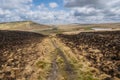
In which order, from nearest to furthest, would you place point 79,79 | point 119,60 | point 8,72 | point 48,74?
point 79,79, point 48,74, point 8,72, point 119,60

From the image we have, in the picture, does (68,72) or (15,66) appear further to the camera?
(15,66)

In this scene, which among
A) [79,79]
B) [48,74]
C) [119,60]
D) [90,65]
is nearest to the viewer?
[79,79]

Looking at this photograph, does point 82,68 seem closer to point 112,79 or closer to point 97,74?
point 97,74

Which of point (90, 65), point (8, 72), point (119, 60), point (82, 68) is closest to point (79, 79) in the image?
point (82, 68)

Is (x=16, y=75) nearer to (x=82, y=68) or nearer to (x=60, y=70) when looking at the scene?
(x=60, y=70)

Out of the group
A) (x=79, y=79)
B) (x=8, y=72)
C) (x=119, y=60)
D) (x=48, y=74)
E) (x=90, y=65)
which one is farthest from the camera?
(x=119, y=60)

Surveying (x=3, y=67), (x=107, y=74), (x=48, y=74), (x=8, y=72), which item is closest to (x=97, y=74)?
(x=107, y=74)

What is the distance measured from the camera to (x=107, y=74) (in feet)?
95.8

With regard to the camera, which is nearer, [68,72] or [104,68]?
[68,72]

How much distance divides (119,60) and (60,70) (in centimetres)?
1316

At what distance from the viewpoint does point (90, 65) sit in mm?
35219

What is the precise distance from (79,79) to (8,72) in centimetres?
1244

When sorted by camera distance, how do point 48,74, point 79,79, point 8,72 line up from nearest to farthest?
point 79,79 → point 48,74 → point 8,72

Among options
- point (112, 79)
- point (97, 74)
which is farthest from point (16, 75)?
point (112, 79)
